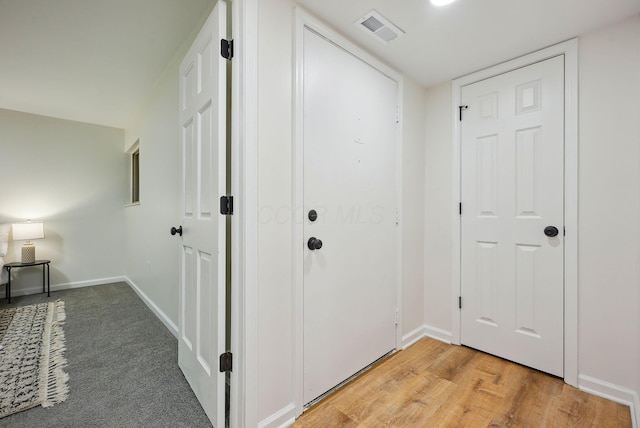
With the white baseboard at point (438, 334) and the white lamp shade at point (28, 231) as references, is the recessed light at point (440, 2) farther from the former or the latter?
the white lamp shade at point (28, 231)

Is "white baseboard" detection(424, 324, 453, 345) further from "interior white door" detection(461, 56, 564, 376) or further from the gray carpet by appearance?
the gray carpet

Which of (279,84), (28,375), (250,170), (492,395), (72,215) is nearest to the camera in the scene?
(250,170)

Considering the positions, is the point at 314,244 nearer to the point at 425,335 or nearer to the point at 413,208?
the point at 413,208

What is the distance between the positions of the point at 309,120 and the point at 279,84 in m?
0.24

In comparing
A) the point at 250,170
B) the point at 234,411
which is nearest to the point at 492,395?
the point at 234,411

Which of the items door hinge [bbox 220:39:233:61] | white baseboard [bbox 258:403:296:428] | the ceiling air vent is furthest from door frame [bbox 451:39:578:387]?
door hinge [bbox 220:39:233:61]

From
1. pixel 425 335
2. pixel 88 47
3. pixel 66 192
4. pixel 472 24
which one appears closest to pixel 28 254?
pixel 66 192

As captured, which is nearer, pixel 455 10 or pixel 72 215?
pixel 455 10

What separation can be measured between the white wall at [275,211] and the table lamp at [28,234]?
161 inches

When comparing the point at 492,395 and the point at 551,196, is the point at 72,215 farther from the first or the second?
the point at 551,196

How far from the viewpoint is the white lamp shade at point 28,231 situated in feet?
11.3

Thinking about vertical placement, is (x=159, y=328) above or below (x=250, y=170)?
below

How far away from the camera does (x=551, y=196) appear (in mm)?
Answer: 1786

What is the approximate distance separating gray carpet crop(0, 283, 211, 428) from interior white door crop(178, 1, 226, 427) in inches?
4.9
